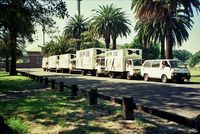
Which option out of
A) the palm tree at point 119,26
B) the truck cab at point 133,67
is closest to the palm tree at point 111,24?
the palm tree at point 119,26

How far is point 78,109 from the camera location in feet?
38.3

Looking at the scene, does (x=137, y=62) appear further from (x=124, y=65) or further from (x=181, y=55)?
(x=181, y=55)

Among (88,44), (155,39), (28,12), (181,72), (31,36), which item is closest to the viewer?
(28,12)

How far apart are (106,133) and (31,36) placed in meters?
20.5

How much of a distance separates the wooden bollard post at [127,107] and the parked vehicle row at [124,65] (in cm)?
1622

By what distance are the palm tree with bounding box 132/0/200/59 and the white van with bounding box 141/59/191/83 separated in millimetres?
7779

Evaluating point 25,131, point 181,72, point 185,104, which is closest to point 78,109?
point 25,131

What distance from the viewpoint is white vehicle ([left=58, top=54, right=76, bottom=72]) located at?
158 ft

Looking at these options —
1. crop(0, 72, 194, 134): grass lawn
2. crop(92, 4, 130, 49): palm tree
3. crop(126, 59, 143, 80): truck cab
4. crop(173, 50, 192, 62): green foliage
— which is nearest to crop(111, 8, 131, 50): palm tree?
crop(92, 4, 130, 49): palm tree

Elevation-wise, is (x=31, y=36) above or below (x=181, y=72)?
above

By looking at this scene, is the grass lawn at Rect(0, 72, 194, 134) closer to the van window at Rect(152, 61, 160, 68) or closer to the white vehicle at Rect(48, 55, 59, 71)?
the van window at Rect(152, 61, 160, 68)

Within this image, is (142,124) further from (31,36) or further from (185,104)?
(31,36)

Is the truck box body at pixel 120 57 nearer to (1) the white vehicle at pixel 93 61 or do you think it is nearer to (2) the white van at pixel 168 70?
(1) the white vehicle at pixel 93 61

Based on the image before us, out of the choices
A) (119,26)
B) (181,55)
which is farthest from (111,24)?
(181,55)
